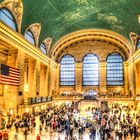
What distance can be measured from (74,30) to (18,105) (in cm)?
1750

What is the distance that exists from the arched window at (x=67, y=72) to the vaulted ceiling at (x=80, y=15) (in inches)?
394

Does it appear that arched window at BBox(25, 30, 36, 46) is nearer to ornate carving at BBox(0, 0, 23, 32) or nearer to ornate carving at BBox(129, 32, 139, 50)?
ornate carving at BBox(0, 0, 23, 32)

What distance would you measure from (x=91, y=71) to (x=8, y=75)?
89.6 ft

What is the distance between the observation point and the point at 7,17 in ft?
84.9

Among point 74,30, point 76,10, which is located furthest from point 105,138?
point 74,30

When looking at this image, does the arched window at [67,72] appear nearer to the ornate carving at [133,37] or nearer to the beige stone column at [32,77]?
the beige stone column at [32,77]

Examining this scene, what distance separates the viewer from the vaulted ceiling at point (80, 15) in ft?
90.7

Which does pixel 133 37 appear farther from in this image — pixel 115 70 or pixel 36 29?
pixel 36 29

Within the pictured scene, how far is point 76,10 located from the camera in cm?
3180

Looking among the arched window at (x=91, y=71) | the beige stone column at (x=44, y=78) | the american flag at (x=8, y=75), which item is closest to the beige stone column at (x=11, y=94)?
the american flag at (x=8, y=75)

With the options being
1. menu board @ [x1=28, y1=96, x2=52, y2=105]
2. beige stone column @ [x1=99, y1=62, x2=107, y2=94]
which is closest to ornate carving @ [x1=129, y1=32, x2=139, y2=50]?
beige stone column @ [x1=99, y1=62, x2=107, y2=94]

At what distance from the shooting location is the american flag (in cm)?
2162

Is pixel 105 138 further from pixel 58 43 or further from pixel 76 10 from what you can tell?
pixel 58 43

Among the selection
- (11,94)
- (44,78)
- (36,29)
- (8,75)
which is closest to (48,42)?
(44,78)
